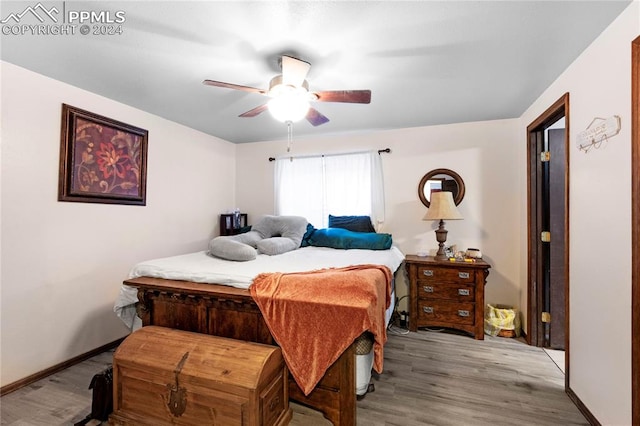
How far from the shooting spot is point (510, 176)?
123 inches

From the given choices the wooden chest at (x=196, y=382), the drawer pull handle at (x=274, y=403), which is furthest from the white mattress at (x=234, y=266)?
the drawer pull handle at (x=274, y=403)

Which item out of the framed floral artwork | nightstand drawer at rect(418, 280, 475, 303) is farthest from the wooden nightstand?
the framed floral artwork

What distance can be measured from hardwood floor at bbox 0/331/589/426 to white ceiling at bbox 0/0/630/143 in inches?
93.1

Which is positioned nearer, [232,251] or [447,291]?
[232,251]

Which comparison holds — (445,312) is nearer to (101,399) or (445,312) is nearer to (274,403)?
(274,403)

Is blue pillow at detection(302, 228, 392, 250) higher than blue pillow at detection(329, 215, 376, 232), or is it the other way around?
blue pillow at detection(329, 215, 376, 232)

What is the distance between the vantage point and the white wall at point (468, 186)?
10.2 ft

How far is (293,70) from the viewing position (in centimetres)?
179

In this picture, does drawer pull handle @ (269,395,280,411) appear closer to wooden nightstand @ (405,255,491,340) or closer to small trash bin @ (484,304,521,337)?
wooden nightstand @ (405,255,491,340)

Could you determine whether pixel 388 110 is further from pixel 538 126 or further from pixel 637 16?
pixel 637 16

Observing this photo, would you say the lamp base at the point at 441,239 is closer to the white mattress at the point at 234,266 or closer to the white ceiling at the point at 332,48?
the white mattress at the point at 234,266

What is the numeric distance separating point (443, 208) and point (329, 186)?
1.48 metres

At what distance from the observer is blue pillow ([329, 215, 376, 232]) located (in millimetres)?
3457

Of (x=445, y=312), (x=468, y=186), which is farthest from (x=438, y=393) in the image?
(x=468, y=186)
